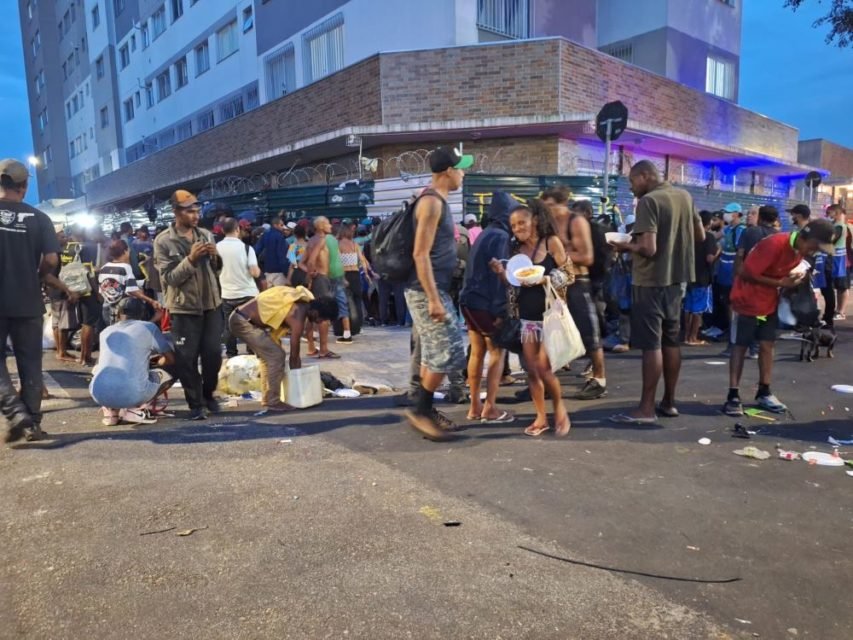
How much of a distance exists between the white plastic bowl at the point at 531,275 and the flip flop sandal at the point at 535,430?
1.11 metres

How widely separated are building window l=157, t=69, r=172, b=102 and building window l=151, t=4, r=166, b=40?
1714 millimetres

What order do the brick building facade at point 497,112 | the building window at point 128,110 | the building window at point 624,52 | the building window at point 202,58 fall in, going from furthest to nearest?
the building window at point 128,110, the building window at point 202,58, the building window at point 624,52, the brick building facade at point 497,112

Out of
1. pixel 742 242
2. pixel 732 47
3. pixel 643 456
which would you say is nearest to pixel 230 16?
pixel 732 47

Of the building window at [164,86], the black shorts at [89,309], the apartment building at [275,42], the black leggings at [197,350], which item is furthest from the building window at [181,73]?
the black leggings at [197,350]

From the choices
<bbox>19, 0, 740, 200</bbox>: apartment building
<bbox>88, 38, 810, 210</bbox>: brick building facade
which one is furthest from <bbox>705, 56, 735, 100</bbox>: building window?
<bbox>88, 38, 810, 210</bbox>: brick building facade

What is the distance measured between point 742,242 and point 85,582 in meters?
7.85

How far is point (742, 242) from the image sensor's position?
25.3 ft

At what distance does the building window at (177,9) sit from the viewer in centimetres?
2536

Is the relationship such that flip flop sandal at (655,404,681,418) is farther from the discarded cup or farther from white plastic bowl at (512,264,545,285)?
white plastic bowl at (512,264,545,285)

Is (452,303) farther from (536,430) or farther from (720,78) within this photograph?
(720,78)

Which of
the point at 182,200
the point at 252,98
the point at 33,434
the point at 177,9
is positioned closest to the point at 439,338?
the point at 182,200

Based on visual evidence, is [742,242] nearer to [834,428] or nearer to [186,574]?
[834,428]

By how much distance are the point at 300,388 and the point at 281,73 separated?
54.2 ft

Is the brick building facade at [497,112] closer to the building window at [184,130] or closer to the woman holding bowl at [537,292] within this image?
the woman holding bowl at [537,292]
